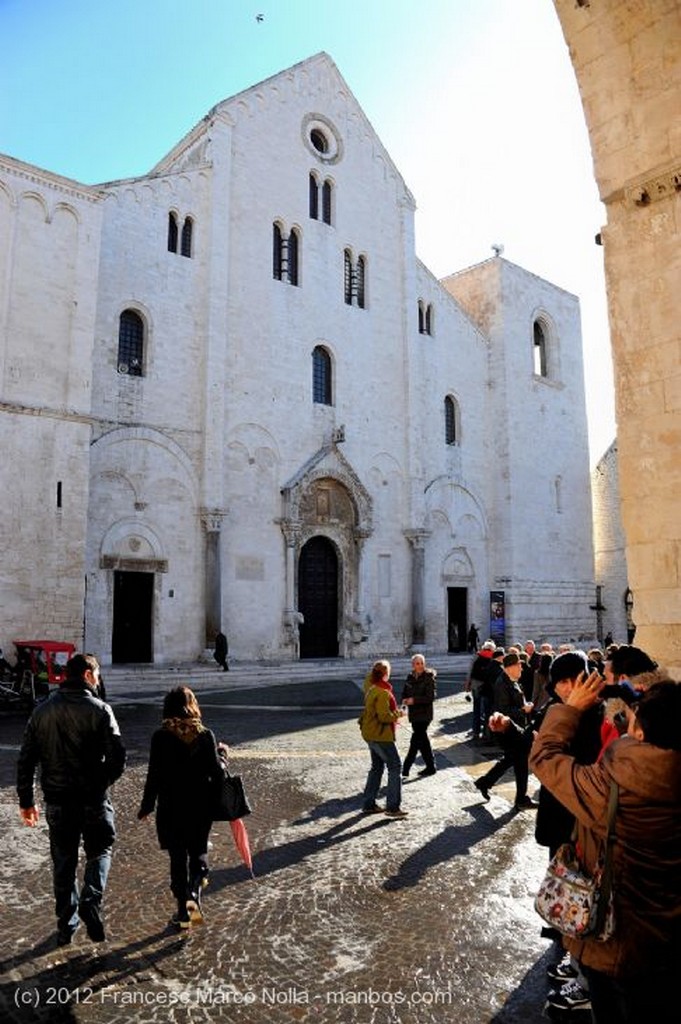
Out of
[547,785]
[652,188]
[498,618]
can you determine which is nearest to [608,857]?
[547,785]

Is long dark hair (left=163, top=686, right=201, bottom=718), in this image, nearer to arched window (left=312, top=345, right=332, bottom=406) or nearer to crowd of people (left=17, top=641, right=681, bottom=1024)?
crowd of people (left=17, top=641, right=681, bottom=1024)

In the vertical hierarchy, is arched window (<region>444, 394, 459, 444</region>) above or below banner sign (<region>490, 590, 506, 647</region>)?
above

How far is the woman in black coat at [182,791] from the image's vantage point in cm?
439

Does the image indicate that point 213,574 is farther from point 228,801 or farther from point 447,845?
point 228,801

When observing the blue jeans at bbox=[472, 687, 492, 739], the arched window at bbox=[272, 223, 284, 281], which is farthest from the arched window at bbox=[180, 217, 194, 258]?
the blue jeans at bbox=[472, 687, 492, 739]

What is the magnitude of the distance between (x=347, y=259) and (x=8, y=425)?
14313mm

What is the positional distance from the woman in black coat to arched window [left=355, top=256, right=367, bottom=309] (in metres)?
23.4

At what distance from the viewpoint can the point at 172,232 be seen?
21.7 metres

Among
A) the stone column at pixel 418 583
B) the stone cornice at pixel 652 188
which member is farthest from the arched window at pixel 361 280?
the stone cornice at pixel 652 188

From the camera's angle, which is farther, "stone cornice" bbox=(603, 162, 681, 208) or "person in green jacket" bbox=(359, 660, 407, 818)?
"person in green jacket" bbox=(359, 660, 407, 818)

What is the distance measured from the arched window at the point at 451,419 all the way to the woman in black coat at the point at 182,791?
24898 mm

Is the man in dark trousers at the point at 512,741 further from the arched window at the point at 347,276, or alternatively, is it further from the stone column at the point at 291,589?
the arched window at the point at 347,276

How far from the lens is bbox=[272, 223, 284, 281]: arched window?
2378cm

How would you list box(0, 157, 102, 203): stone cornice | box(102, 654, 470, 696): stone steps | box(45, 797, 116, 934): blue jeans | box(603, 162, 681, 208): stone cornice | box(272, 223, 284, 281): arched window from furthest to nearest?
box(272, 223, 284, 281): arched window → box(102, 654, 470, 696): stone steps → box(0, 157, 102, 203): stone cornice → box(603, 162, 681, 208): stone cornice → box(45, 797, 116, 934): blue jeans
